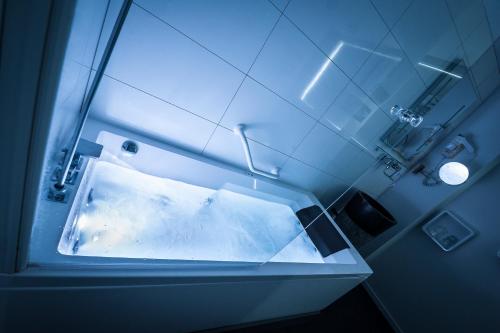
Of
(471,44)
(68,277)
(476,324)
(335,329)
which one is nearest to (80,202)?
(68,277)

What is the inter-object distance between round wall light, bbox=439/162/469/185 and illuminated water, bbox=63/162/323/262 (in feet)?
4.90

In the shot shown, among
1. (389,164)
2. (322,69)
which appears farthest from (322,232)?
(322,69)

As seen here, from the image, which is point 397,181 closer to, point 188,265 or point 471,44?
point 471,44

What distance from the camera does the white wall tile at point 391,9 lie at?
42.1 inches

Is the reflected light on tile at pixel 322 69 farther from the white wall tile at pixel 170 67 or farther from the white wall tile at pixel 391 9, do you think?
the white wall tile at pixel 170 67

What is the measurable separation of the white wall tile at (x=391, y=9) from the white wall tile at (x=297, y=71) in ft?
1.09

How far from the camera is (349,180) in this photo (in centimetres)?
192

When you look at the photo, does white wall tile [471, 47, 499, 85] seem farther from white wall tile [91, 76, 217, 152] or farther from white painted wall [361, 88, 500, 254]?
white wall tile [91, 76, 217, 152]

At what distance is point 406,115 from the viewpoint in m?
1.37

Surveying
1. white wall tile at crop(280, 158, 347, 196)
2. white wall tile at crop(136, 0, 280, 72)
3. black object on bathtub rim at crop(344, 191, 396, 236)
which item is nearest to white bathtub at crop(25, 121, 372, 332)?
white wall tile at crop(280, 158, 347, 196)

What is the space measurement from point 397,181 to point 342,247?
49.7 inches

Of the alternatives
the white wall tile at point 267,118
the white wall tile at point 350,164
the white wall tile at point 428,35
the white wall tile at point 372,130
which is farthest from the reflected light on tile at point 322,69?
the white wall tile at point 350,164

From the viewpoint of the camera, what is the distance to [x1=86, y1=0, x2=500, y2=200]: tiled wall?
A: 2.90ft

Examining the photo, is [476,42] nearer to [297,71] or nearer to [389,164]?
[389,164]
